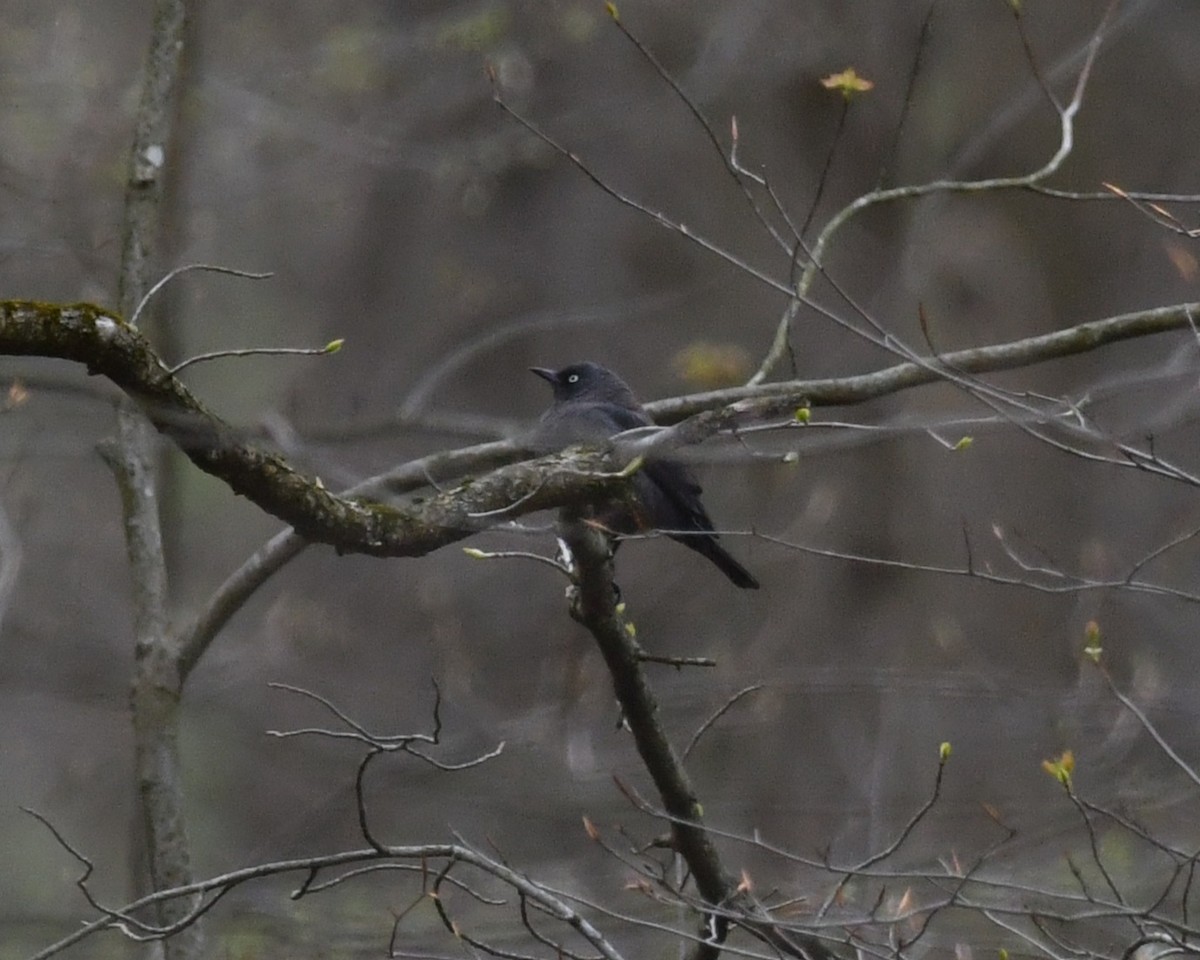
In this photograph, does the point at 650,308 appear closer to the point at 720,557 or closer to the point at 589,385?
the point at 589,385

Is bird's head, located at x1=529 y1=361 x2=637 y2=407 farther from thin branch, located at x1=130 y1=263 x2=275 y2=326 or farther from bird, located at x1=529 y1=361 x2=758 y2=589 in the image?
thin branch, located at x1=130 y1=263 x2=275 y2=326

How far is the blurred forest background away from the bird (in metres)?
1.32

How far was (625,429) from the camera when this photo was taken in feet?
21.4

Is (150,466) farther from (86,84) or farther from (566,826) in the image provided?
(86,84)

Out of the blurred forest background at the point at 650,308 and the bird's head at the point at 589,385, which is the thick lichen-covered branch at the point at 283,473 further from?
the blurred forest background at the point at 650,308

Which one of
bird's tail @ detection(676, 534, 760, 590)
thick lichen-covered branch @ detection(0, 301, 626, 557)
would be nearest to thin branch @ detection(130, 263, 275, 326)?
thick lichen-covered branch @ detection(0, 301, 626, 557)

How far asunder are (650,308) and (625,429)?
2.68 m

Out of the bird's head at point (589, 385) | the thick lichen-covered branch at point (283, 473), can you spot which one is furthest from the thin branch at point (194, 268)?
the bird's head at point (589, 385)

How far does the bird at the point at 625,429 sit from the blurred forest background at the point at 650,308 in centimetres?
132

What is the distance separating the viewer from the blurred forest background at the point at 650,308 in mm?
8594

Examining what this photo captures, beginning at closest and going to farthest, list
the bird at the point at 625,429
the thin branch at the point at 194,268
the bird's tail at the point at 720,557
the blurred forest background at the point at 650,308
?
1. the thin branch at the point at 194,268
2. the bird at the point at 625,429
3. the bird's tail at the point at 720,557
4. the blurred forest background at the point at 650,308

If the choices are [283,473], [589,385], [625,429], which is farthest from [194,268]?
[589,385]

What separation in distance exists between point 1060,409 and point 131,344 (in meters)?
2.58

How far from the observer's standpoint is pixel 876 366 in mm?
9172
